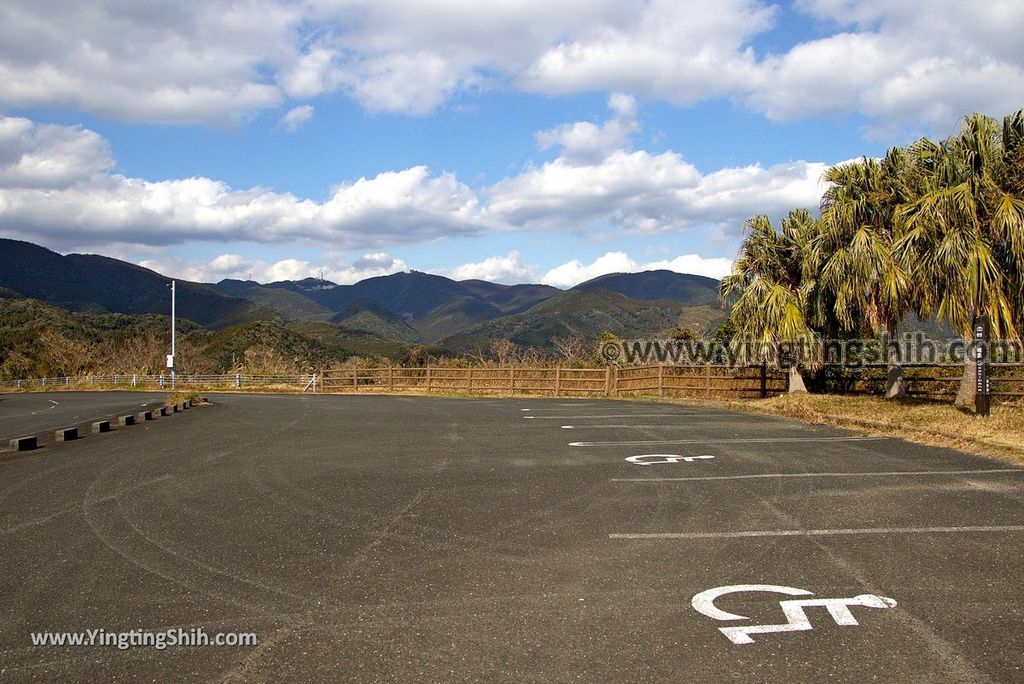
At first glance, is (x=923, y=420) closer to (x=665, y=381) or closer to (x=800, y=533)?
(x=800, y=533)

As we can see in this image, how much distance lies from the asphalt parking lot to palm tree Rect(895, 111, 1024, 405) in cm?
614

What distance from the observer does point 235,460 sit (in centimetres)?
1213

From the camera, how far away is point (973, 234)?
16.6 metres

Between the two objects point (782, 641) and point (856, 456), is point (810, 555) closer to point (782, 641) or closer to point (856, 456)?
point (782, 641)

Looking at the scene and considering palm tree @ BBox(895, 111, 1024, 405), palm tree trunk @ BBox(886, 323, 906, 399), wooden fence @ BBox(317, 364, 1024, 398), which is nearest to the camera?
palm tree @ BBox(895, 111, 1024, 405)

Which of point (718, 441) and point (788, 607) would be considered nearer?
point (788, 607)

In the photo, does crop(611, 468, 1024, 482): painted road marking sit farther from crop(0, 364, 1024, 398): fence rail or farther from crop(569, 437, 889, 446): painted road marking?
crop(0, 364, 1024, 398): fence rail

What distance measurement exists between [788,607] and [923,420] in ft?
39.3

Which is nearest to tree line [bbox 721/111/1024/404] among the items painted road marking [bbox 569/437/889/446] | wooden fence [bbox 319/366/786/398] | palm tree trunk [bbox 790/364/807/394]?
palm tree trunk [bbox 790/364/807/394]

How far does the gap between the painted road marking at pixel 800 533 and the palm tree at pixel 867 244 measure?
14.0 m

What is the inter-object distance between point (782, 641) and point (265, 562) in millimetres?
3924

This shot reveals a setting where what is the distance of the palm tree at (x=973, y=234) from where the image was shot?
639 inches

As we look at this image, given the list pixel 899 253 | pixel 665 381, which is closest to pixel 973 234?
pixel 899 253

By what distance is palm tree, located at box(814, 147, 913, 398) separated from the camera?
68.0 feet
